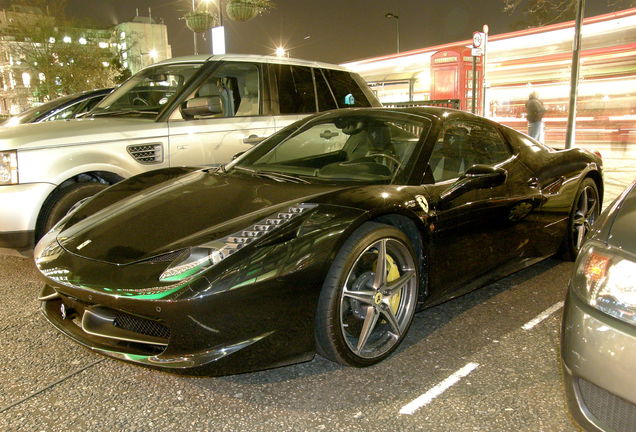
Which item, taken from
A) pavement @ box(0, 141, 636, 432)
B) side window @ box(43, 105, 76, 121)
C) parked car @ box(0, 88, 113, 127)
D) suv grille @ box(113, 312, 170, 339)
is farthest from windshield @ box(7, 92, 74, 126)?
suv grille @ box(113, 312, 170, 339)

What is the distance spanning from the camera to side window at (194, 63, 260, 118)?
531 centimetres

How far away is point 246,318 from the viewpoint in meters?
2.27

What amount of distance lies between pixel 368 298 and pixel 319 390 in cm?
51

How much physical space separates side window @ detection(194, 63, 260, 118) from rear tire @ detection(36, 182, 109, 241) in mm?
1530

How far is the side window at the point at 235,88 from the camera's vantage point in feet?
17.4

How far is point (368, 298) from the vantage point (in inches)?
107

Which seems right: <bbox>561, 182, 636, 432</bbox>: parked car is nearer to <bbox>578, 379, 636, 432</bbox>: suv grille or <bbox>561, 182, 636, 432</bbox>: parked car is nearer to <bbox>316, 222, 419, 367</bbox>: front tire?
<bbox>578, 379, 636, 432</bbox>: suv grille

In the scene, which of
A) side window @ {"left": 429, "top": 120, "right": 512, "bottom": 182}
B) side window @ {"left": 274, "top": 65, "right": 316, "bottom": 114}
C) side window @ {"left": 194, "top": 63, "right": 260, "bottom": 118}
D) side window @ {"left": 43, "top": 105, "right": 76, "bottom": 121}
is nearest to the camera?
side window @ {"left": 429, "top": 120, "right": 512, "bottom": 182}

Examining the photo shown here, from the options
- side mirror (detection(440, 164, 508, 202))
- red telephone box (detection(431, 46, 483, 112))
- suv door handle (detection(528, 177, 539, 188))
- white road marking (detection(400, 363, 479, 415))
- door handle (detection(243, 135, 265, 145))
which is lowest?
white road marking (detection(400, 363, 479, 415))

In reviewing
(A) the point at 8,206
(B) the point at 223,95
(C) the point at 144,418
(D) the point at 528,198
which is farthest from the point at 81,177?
(D) the point at 528,198

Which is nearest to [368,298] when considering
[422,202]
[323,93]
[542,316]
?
[422,202]

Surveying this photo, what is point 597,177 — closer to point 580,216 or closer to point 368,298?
point 580,216

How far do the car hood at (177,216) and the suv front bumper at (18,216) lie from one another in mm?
1101

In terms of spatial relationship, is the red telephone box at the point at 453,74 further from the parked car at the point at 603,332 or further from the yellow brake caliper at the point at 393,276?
the parked car at the point at 603,332
